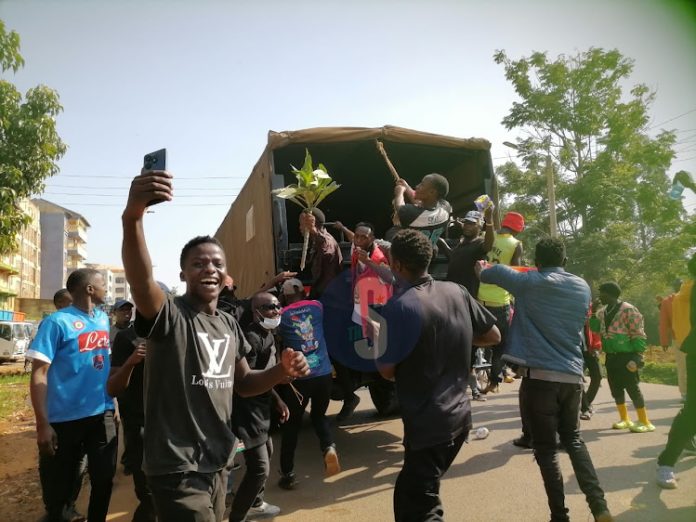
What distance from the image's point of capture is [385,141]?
5.80 meters

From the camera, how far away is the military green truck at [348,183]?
5473 mm

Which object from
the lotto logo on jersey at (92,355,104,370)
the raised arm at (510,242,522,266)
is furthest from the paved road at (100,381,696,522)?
the raised arm at (510,242,522,266)

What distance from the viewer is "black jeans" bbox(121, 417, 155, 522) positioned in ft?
11.1

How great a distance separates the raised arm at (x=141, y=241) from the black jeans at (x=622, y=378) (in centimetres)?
555

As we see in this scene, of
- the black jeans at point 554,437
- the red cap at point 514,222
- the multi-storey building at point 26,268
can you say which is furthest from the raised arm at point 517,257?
the multi-storey building at point 26,268

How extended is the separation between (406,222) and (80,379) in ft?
9.58

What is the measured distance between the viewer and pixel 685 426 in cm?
376

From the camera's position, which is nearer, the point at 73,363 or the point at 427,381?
the point at 427,381

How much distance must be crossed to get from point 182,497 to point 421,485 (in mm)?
1138

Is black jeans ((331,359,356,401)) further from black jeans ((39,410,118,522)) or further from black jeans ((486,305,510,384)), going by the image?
black jeans ((39,410,118,522))

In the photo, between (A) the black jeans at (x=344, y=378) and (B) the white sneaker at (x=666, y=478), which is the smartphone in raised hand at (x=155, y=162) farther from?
(B) the white sneaker at (x=666, y=478)

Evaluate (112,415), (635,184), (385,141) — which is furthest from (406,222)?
(635,184)

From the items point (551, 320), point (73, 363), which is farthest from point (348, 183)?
point (73, 363)

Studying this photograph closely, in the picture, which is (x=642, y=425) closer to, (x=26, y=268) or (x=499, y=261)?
(x=499, y=261)
